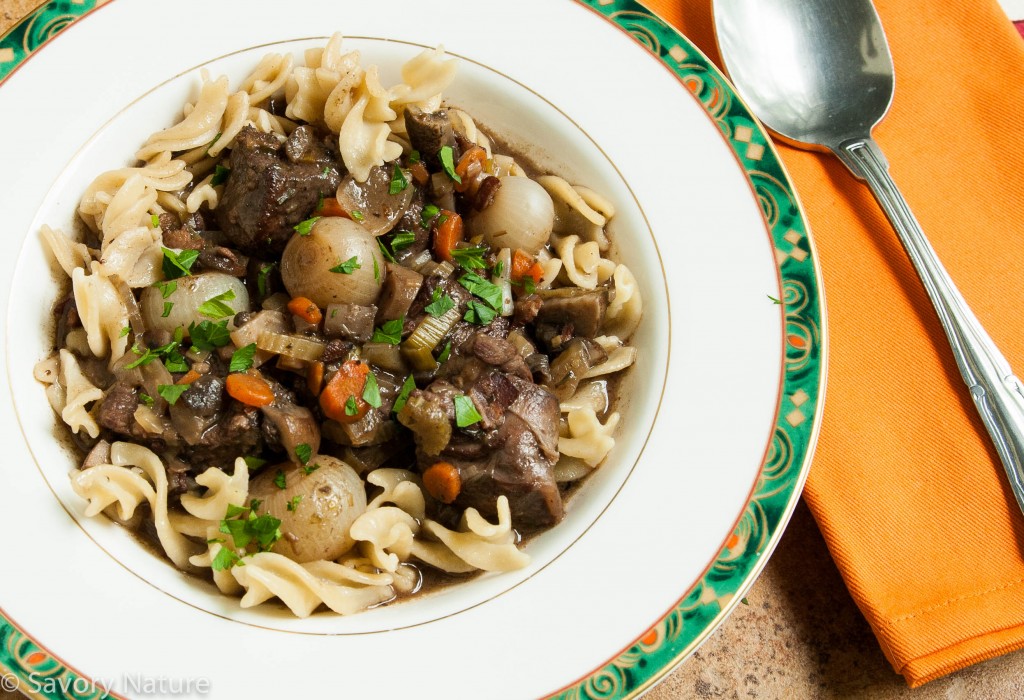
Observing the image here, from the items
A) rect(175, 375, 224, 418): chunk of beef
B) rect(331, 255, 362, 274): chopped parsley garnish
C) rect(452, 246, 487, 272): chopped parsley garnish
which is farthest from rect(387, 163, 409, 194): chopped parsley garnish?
rect(175, 375, 224, 418): chunk of beef

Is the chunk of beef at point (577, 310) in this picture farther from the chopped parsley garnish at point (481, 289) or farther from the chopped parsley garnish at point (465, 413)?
the chopped parsley garnish at point (465, 413)

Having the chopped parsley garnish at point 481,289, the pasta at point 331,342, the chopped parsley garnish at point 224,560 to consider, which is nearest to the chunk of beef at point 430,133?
the pasta at point 331,342

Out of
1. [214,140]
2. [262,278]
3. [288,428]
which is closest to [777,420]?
[288,428]

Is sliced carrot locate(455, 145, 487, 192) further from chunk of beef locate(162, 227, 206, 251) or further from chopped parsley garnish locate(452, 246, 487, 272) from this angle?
chunk of beef locate(162, 227, 206, 251)

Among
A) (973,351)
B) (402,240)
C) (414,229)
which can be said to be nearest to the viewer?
(402,240)

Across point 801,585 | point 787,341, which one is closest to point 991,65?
point 787,341

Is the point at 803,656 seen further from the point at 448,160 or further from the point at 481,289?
the point at 448,160
